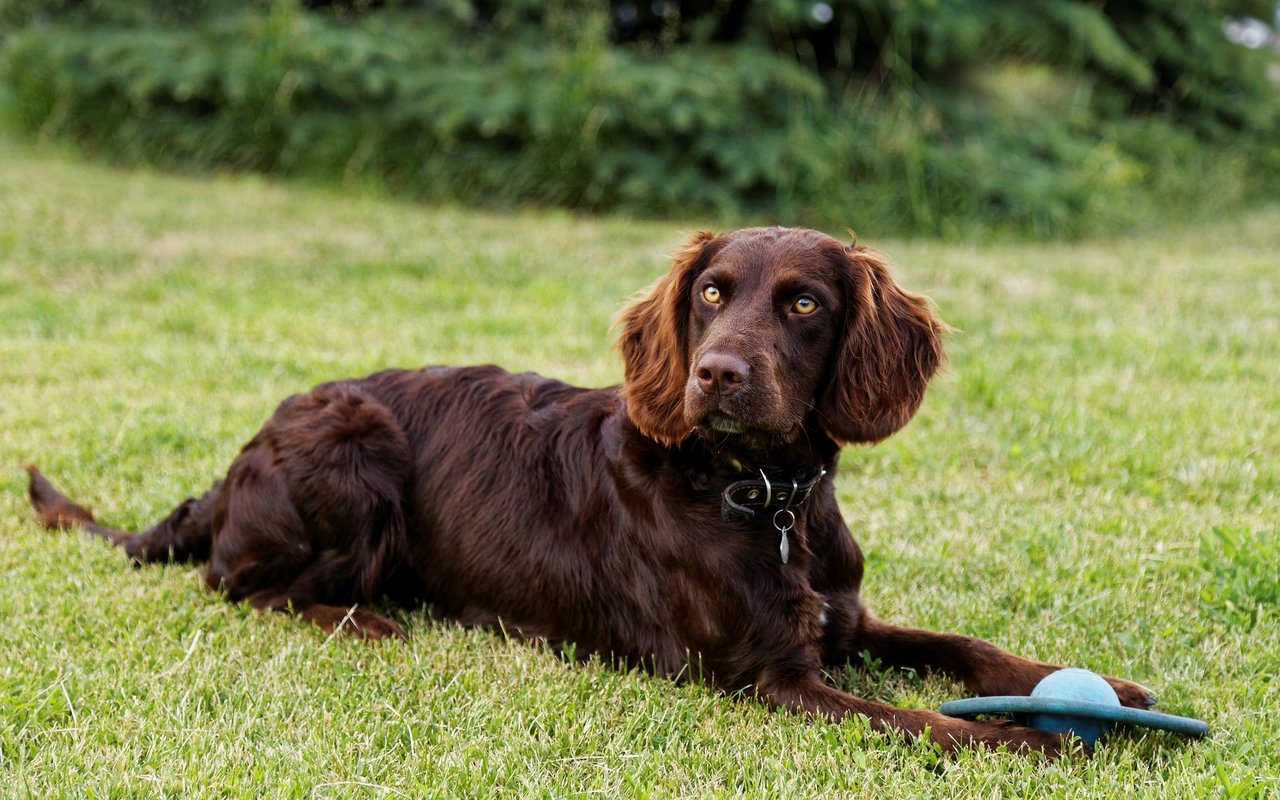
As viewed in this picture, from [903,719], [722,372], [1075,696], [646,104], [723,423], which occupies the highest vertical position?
[646,104]

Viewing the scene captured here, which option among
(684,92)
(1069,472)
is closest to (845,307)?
(1069,472)

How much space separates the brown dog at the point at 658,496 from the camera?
10.5 ft

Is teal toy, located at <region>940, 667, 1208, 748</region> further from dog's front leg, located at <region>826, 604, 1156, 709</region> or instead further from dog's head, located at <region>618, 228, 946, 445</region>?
dog's head, located at <region>618, 228, 946, 445</region>

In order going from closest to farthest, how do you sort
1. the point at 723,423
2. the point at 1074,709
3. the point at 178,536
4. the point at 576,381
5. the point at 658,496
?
the point at 1074,709 < the point at 723,423 < the point at 658,496 < the point at 178,536 < the point at 576,381

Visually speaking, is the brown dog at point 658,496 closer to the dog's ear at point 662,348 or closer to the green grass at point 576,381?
the dog's ear at point 662,348

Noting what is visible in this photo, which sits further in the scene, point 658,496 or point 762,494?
point 658,496

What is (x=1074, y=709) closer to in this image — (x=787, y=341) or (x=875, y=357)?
(x=875, y=357)

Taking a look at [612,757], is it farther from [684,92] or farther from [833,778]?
[684,92]

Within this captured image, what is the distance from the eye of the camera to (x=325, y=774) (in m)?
2.80

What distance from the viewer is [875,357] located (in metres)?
3.29

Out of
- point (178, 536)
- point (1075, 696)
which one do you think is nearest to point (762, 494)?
point (1075, 696)

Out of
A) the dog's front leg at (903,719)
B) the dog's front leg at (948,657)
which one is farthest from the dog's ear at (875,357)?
the dog's front leg at (903,719)

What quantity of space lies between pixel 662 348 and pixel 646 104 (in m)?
6.62

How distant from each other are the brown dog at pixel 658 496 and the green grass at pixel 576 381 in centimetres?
14
